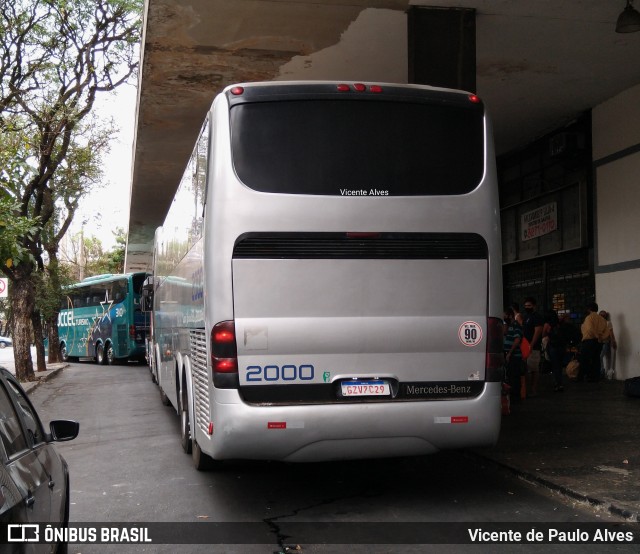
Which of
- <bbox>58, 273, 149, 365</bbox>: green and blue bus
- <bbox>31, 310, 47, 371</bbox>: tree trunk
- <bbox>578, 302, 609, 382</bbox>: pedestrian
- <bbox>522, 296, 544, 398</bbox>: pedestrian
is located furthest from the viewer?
<bbox>58, 273, 149, 365</bbox>: green and blue bus

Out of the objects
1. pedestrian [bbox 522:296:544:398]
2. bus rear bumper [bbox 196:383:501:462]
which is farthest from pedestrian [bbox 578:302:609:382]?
bus rear bumper [bbox 196:383:501:462]

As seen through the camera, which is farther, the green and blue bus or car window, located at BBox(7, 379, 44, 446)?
the green and blue bus

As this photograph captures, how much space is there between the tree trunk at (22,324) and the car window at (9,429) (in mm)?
18719

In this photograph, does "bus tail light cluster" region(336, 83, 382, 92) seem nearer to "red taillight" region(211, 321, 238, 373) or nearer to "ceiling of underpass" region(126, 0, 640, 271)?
"red taillight" region(211, 321, 238, 373)

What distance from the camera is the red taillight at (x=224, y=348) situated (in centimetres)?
645

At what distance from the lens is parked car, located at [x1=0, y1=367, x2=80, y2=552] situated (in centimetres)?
319

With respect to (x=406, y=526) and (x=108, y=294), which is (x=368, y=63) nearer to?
(x=406, y=526)

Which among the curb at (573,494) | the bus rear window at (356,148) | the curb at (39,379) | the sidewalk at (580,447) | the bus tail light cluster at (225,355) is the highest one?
the bus rear window at (356,148)

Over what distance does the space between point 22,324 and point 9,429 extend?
19365 millimetres

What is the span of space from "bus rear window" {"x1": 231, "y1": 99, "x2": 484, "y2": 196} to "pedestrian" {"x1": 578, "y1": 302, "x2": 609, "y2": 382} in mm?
9692

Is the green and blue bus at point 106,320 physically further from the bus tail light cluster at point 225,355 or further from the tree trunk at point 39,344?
the bus tail light cluster at point 225,355

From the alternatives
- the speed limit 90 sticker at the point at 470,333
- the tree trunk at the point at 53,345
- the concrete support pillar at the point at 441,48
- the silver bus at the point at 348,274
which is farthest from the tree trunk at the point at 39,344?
the speed limit 90 sticker at the point at 470,333

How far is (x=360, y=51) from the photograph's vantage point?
526 inches

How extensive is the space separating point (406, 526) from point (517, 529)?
0.82m
